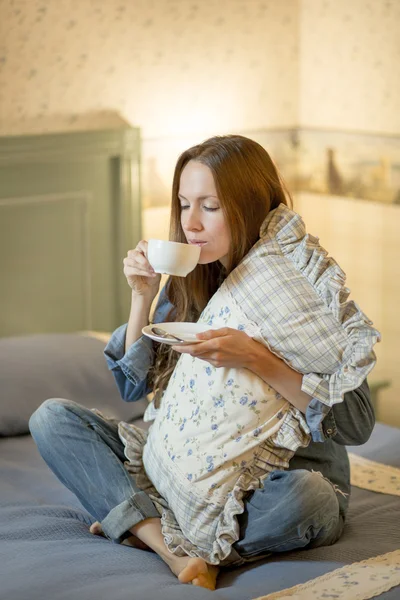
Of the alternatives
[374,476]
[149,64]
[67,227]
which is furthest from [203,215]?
[149,64]

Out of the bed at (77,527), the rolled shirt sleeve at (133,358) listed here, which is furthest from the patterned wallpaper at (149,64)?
the rolled shirt sleeve at (133,358)

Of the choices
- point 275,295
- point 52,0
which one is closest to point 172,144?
point 52,0

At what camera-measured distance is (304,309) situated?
1.58 meters

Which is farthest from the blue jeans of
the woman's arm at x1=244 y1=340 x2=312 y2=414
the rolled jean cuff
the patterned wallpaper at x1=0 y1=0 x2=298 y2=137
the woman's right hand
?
the patterned wallpaper at x1=0 y1=0 x2=298 y2=137

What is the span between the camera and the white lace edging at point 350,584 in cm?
147

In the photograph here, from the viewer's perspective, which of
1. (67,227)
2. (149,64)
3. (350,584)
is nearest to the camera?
(350,584)

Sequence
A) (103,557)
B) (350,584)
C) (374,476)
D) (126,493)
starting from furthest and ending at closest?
(374,476), (126,493), (103,557), (350,584)

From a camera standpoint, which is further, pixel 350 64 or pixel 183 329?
pixel 350 64

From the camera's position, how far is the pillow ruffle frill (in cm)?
150

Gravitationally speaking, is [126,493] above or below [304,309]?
below

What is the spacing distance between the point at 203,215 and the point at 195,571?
0.61 meters

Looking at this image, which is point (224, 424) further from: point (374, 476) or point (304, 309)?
point (374, 476)

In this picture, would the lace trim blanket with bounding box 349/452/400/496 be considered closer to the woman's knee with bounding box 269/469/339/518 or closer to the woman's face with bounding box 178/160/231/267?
the woman's knee with bounding box 269/469/339/518

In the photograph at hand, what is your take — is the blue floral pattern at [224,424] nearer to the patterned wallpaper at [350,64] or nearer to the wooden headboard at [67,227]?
the wooden headboard at [67,227]
